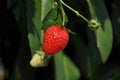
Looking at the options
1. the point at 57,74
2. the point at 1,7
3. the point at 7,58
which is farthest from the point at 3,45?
the point at 57,74

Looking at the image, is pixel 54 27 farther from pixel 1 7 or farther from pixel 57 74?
pixel 1 7

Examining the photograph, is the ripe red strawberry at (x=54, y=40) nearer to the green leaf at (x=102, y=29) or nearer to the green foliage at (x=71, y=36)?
the green foliage at (x=71, y=36)

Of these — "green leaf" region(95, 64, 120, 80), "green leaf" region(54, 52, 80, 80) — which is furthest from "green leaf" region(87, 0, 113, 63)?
"green leaf" region(95, 64, 120, 80)

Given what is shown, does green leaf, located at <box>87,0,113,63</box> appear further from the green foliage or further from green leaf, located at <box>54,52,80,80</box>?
green leaf, located at <box>54,52,80,80</box>

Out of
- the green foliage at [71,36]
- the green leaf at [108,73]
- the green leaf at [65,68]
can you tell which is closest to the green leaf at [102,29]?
the green foliage at [71,36]

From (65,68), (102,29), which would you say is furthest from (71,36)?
(102,29)
